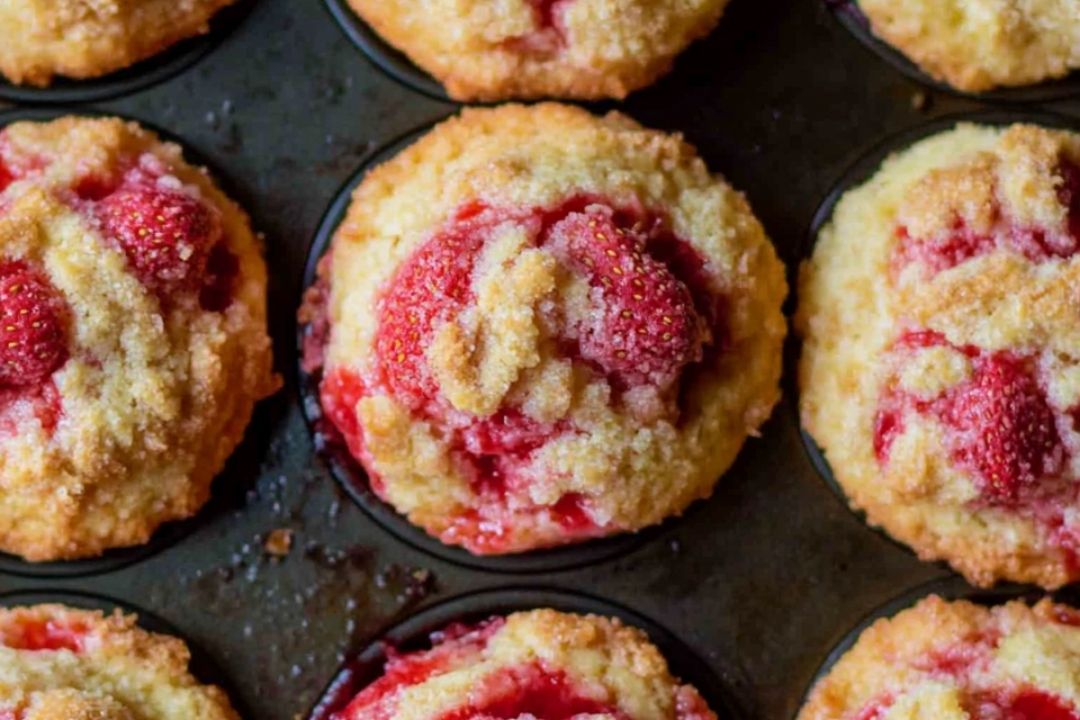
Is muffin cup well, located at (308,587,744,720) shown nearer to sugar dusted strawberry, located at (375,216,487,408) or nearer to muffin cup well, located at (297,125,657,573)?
muffin cup well, located at (297,125,657,573)

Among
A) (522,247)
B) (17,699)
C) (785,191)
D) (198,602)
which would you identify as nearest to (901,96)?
(785,191)

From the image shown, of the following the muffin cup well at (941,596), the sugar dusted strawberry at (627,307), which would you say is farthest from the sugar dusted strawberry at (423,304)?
the muffin cup well at (941,596)

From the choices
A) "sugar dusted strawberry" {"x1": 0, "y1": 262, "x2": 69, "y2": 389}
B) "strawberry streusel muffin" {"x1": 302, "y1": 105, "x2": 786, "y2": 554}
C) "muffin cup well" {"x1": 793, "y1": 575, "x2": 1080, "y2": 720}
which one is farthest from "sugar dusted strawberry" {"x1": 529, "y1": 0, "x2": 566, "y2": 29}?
"muffin cup well" {"x1": 793, "y1": 575, "x2": 1080, "y2": 720}

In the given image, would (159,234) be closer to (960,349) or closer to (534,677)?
(534,677)

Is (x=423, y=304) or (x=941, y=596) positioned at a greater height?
(x=423, y=304)

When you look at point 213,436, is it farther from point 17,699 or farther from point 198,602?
point 17,699

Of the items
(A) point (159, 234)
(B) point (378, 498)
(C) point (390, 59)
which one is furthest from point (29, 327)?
(C) point (390, 59)
